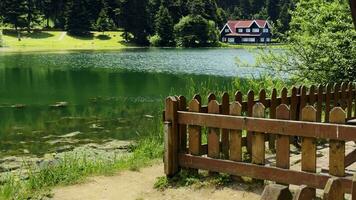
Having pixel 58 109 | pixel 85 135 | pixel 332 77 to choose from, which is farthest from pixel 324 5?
pixel 58 109

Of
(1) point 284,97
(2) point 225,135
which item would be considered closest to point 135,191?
(2) point 225,135

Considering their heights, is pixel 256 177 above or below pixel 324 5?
below

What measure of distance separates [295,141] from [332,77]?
545 cm

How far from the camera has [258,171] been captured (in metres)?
6.42

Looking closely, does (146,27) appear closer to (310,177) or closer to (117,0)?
(117,0)

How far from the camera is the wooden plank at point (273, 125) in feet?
18.4

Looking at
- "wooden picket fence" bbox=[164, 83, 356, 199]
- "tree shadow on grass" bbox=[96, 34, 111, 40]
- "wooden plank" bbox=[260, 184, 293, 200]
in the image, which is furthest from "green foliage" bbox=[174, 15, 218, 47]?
"wooden plank" bbox=[260, 184, 293, 200]

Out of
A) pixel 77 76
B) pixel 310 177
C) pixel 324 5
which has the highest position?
pixel 324 5

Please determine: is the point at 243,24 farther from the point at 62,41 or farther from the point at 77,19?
the point at 62,41

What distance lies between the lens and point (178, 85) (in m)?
32.2

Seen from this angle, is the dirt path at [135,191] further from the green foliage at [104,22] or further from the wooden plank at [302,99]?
the green foliage at [104,22]

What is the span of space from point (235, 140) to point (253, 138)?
0.30m

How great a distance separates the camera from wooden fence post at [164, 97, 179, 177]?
705 centimetres

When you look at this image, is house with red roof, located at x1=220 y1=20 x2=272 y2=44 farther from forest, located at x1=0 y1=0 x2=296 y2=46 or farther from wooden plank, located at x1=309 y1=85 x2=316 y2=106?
wooden plank, located at x1=309 y1=85 x2=316 y2=106
